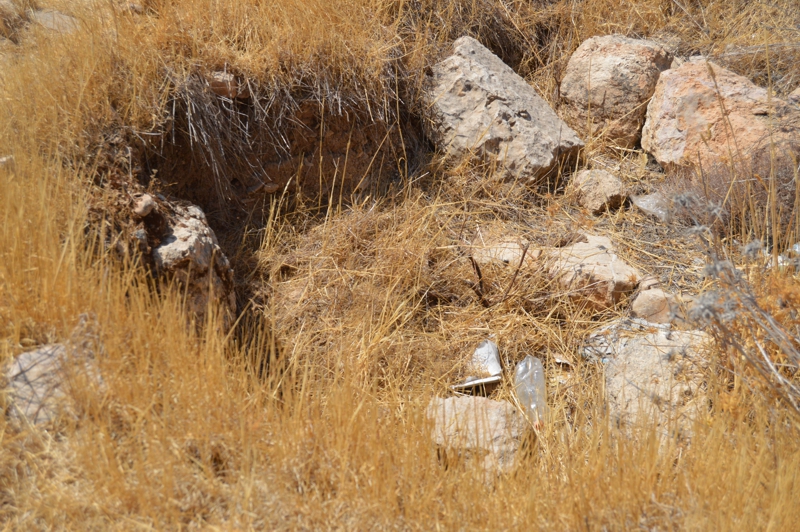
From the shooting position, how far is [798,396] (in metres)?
2.27

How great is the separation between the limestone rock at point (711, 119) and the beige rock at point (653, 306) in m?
0.89

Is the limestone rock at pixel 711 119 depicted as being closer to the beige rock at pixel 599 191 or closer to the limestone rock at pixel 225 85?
the beige rock at pixel 599 191

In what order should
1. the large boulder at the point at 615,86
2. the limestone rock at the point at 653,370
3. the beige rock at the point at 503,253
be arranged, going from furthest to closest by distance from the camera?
the large boulder at the point at 615,86 < the beige rock at the point at 503,253 < the limestone rock at the point at 653,370

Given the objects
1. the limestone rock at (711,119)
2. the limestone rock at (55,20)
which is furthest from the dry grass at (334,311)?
the limestone rock at (711,119)

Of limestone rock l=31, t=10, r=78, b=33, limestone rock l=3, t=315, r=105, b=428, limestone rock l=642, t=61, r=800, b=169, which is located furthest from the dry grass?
limestone rock l=642, t=61, r=800, b=169

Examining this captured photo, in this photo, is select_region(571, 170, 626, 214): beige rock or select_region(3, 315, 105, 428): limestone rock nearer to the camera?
select_region(3, 315, 105, 428): limestone rock

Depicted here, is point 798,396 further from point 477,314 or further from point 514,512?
point 477,314

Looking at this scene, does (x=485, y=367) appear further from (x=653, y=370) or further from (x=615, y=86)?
(x=615, y=86)

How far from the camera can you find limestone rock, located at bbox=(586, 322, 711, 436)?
2.66m

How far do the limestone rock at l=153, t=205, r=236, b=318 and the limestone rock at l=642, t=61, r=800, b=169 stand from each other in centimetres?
263

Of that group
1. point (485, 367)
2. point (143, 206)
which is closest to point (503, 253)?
point (485, 367)

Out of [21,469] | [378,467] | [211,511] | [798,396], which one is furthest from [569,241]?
[21,469]

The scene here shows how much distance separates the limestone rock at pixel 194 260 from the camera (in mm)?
2748

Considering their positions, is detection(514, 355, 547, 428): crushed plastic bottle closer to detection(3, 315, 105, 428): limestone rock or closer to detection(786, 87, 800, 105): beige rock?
detection(3, 315, 105, 428): limestone rock
